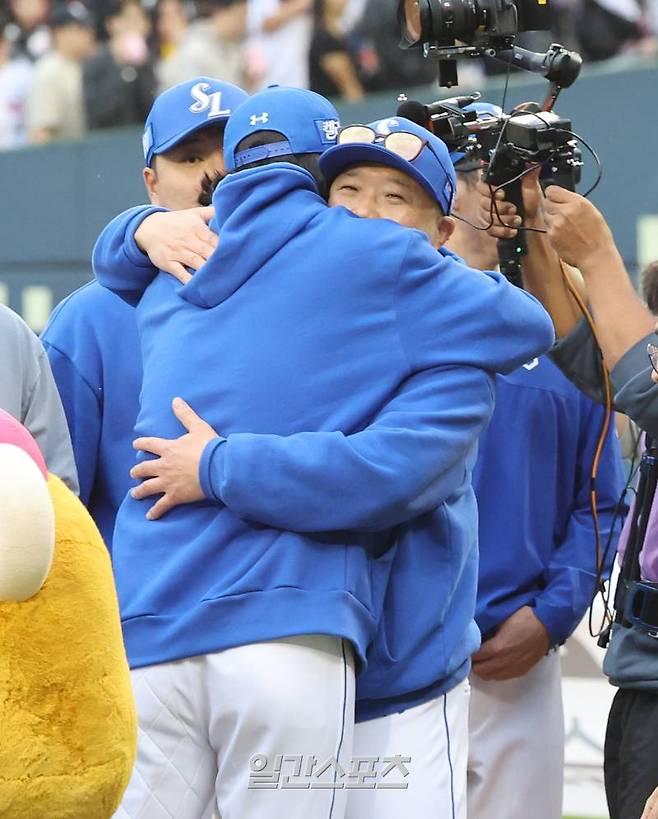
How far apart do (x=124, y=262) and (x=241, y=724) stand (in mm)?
826

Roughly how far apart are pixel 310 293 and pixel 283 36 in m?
5.98

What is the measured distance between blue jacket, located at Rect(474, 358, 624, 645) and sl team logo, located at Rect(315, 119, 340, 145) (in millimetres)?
1117

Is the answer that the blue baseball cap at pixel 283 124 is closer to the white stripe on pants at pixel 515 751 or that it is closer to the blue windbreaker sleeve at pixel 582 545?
the blue windbreaker sleeve at pixel 582 545

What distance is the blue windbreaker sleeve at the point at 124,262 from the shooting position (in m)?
2.47

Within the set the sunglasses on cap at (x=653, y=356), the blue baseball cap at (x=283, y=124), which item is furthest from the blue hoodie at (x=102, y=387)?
the sunglasses on cap at (x=653, y=356)

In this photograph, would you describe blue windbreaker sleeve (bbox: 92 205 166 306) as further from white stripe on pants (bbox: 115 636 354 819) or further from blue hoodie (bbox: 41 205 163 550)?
white stripe on pants (bbox: 115 636 354 819)

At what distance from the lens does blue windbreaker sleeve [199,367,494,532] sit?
208 centimetres

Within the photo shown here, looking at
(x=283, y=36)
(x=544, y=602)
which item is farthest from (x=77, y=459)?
(x=283, y=36)

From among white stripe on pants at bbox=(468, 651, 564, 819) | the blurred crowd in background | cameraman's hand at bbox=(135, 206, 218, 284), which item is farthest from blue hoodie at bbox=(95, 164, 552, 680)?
the blurred crowd in background

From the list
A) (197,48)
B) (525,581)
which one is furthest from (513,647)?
(197,48)

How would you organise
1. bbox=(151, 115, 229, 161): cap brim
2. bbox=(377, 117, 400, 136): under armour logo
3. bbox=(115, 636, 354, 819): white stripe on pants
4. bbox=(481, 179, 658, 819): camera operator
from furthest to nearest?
bbox=(151, 115, 229, 161): cap brim < bbox=(481, 179, 658, 819): camera operator < bbox=(377, 117, 400, 136): under armour logo < bbox=(115, 636, 354, 819): white stripe on pants

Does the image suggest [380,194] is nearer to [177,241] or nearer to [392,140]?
[392,140]

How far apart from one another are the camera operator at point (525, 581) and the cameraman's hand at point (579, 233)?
0.61m

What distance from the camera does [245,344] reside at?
217cm
